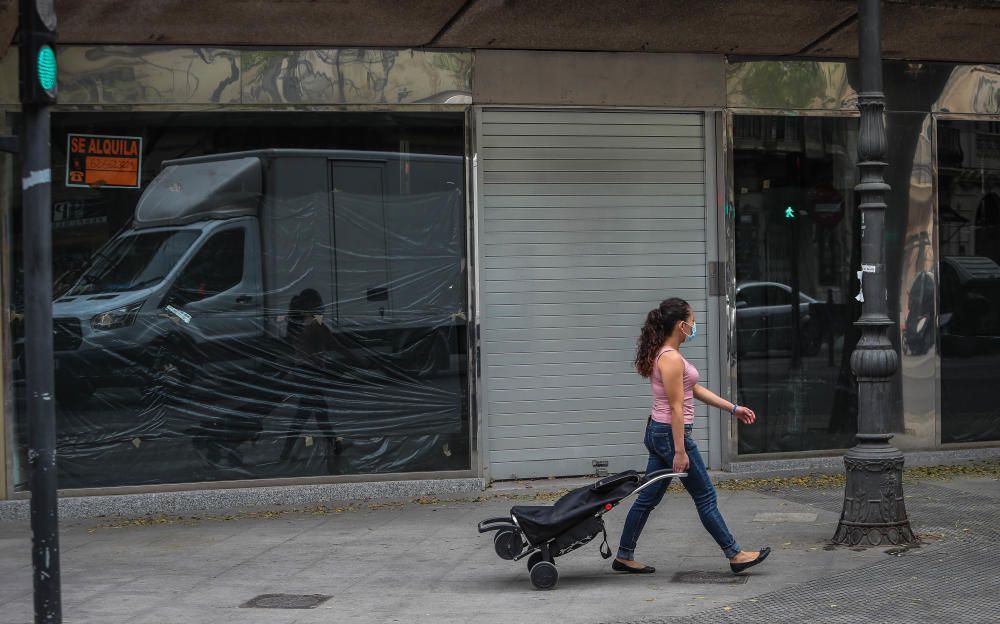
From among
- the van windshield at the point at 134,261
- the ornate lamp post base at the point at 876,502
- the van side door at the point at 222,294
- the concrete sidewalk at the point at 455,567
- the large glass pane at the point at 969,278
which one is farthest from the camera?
the large glass pane at the point at 969,278

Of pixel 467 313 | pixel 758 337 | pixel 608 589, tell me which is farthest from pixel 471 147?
pixel 608 589

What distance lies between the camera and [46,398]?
5.79 m

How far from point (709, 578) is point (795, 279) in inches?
200

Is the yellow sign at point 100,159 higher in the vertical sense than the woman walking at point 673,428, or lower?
higher

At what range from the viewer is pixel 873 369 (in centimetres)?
862

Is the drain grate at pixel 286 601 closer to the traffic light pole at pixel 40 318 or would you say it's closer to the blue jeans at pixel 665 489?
the traffic light pole at pixel 40 318

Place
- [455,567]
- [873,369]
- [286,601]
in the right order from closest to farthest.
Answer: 1. [286,601]
2. [455,567]
3. [873,369]

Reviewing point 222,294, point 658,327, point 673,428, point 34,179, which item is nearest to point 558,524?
point 673,428

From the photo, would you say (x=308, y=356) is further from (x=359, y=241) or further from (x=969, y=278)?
(x=969, y=278)

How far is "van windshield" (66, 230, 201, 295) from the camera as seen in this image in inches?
426

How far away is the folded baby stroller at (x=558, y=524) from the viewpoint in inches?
299

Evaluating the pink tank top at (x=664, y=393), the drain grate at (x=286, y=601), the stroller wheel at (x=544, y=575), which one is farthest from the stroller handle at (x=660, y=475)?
the drain grate at (x=286, y=601)

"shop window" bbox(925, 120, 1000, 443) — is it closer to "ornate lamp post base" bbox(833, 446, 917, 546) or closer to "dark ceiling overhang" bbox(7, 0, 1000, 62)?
"dark ceiling overhang" bbox(7, 0, 1000, 62)

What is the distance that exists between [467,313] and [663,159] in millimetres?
2453
